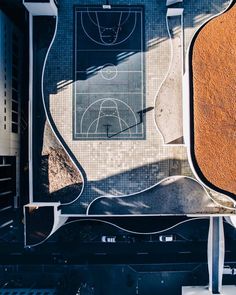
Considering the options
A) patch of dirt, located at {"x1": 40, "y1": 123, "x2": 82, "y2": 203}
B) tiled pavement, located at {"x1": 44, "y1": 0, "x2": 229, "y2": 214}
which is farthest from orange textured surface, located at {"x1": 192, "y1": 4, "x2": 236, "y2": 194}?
patch of dirt, located at {"x1": 40, "y1": 123, "x2": 82, "y2": 203}

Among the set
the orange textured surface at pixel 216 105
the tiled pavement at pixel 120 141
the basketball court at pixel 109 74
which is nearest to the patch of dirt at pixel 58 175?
the tiled pavement at pixel 120 141

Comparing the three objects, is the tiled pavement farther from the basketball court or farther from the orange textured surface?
the orange textured surface

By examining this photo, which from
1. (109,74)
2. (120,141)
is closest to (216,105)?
(120,141)

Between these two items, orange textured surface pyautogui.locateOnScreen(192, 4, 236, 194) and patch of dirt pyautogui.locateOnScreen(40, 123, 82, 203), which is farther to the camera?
patch of dirt pyautogui.locateOnScreen(40, 123, 82, 203)

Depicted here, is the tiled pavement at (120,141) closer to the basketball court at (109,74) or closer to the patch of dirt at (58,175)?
the basketball court at (109,74)

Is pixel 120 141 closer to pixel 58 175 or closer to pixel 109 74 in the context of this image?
pixel 109 74

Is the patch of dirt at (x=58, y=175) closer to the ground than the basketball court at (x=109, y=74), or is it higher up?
closer to the ground
